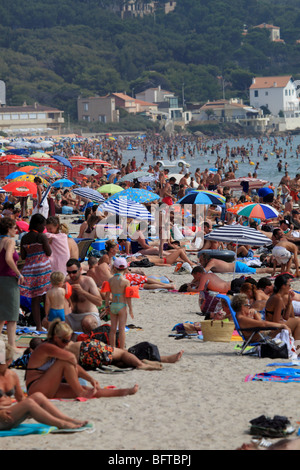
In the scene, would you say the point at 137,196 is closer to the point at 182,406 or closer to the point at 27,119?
the point at 182,406

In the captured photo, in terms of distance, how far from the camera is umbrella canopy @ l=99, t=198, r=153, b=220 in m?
12.0

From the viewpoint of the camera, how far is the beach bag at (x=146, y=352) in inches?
270

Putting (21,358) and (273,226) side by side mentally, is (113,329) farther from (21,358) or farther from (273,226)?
(273,226)

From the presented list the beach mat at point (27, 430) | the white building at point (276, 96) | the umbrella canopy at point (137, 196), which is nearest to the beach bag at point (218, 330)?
the beach mat at point (27, 430)

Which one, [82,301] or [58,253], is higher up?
[58,253]

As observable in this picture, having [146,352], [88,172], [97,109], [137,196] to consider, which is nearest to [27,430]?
[146,352]

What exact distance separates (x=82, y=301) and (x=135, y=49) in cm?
13870

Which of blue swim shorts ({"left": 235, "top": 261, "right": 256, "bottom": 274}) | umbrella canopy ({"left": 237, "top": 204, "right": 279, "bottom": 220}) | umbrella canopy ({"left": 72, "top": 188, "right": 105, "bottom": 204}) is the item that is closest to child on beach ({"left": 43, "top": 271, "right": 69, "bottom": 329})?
blue swim shorts ({"left": 235, "top": 261, "right": 256, "bottom": 274})

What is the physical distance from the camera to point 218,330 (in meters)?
7.75

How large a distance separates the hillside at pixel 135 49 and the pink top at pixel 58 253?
10642 centimetres

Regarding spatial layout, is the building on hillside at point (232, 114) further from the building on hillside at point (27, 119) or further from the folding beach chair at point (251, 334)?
the folding beach chair at point (251, 334)

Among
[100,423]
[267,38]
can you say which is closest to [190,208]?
[100,423]

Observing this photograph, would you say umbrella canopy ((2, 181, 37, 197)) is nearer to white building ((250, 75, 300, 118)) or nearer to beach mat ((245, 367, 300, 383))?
beach mat ((245, 367, 300, 383))
